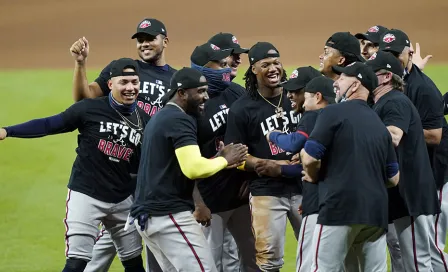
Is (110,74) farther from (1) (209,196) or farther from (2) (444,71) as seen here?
(2) (444,71)

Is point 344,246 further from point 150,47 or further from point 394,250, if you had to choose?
point 150,47

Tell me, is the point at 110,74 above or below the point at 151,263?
above

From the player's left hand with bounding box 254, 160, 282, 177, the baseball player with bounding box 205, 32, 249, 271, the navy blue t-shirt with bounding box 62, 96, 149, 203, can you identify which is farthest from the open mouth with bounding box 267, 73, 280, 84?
the navy blue t-shirt with bounding box 62, 96, 149, 203

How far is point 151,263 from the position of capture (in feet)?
21.3

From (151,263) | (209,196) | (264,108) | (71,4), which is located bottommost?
(151,263)

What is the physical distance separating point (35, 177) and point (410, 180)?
257 inches

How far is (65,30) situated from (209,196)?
1142 centimetres

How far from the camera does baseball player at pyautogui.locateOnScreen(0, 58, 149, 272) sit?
6496 millimetres

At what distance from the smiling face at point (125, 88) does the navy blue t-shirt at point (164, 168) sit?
1078mm

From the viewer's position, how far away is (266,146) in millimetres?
6426

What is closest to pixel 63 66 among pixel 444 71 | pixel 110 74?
pixel 444 71

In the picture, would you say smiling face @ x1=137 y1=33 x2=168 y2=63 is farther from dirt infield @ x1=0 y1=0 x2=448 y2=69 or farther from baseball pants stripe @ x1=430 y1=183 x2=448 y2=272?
dirt infield @ x1=0 y1=0 x2=448 y2=69

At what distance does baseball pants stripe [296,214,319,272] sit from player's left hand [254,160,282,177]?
0.46m

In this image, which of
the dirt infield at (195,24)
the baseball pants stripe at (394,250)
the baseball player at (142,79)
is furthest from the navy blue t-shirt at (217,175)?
the dirt infield at (195,24)
